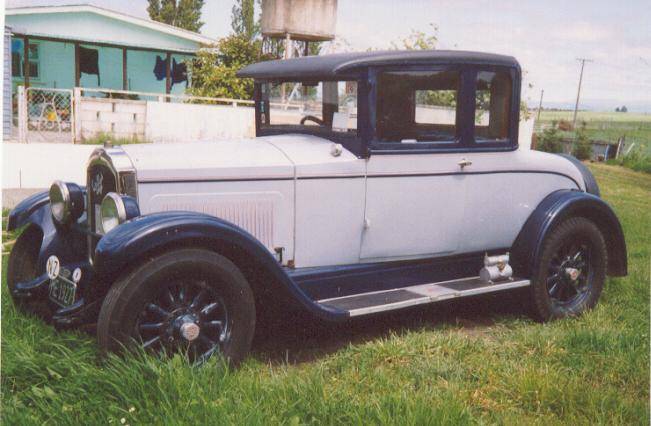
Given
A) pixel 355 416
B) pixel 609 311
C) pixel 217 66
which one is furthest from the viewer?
pixel 217 66

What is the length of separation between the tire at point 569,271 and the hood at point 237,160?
5.20 feet

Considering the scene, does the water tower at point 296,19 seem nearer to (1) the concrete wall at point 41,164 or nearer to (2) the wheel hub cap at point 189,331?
(1) the concrete wall at point 41,164

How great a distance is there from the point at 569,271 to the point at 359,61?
2.19m

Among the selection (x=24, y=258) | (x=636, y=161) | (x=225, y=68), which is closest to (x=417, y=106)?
(x=24, y=258)

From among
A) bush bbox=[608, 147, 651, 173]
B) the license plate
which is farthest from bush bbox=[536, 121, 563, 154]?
the license plate

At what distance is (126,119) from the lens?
1484 cm

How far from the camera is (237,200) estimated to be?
12.3ft

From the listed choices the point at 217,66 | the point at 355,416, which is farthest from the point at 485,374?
the point at 217,66

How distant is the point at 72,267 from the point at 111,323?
35.4 inches

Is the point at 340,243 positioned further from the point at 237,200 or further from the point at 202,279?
the point at 202,279

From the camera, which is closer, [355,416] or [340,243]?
[355,416]

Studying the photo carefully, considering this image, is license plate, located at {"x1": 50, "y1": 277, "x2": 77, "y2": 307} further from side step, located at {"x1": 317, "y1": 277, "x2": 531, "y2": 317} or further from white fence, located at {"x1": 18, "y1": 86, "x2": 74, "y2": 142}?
white fence, located at {"x1": 18, "y1": 86, "x2": 74, "y2": 142}

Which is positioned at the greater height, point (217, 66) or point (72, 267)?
point (217, 66)

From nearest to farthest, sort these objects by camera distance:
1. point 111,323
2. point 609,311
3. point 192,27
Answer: point 111,323, point 609,311, point 192,27
